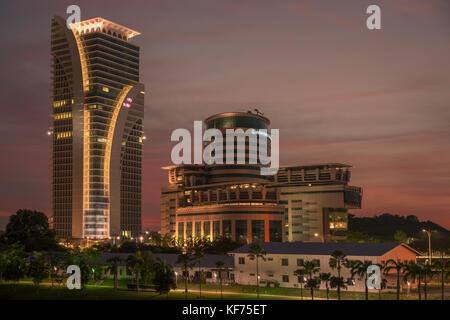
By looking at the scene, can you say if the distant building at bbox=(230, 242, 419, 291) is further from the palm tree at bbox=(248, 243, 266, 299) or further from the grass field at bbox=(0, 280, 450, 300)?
the grass field at bbox=(0, 280, 450, 300)

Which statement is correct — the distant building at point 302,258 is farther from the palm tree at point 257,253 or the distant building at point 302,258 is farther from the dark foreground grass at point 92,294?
the dark foreground grass at point 92,294

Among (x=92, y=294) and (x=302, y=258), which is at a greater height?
(x=302, y=258)

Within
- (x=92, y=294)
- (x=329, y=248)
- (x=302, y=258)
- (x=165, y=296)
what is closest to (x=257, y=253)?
(x=302, y=258)

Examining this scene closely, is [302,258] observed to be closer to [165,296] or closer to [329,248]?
[329,248]

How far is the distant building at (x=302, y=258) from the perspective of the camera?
391ft

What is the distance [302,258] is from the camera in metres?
129

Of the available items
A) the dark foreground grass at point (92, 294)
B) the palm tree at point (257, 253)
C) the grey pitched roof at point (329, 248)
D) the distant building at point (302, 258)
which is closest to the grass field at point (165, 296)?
the dark foreground grass at point (92, 294)

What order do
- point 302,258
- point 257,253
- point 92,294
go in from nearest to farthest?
point 92,294 → point 257,253 → point 302,258

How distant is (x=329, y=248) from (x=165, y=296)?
37266 millimetres

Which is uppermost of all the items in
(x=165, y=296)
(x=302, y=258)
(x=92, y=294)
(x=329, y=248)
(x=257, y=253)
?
(x=329, y=248)

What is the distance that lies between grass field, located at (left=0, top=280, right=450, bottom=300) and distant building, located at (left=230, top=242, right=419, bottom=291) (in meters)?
4.77
